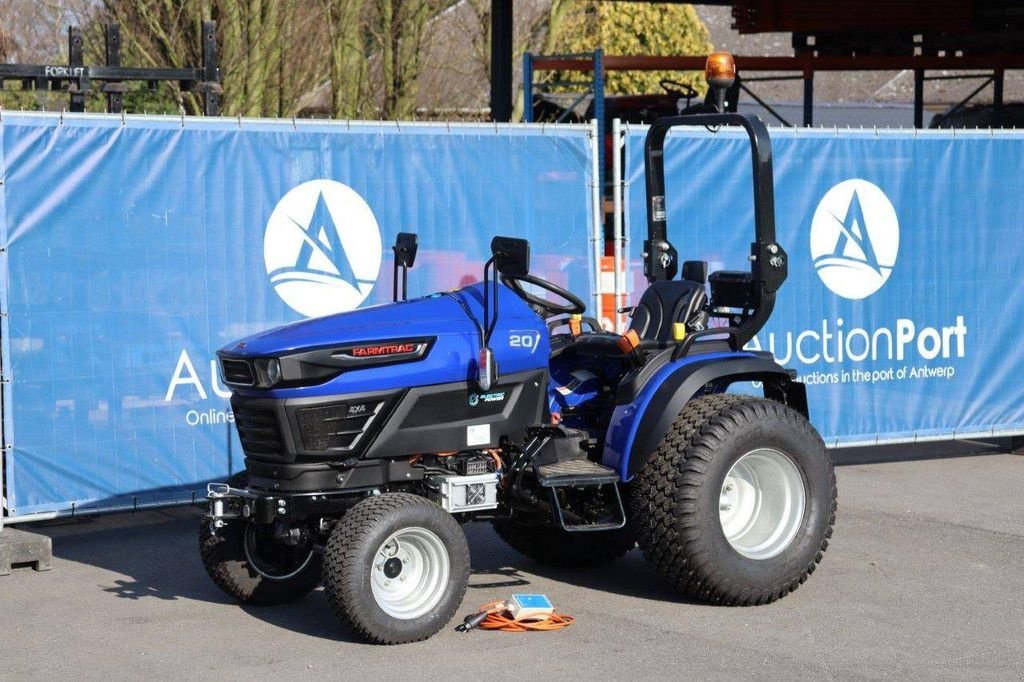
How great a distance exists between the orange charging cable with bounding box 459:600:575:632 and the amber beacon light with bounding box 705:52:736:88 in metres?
2.56

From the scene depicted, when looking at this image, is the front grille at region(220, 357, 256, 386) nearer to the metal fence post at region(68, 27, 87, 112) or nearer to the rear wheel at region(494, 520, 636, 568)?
the rear wheel at region(494, 520, 636, 568)

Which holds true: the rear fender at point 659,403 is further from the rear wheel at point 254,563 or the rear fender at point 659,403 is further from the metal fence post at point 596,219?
the metal fence post at point 596,219

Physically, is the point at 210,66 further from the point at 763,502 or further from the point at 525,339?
the point at 763,502

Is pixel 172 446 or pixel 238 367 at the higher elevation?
pixel 238 367

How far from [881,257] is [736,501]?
154 inches

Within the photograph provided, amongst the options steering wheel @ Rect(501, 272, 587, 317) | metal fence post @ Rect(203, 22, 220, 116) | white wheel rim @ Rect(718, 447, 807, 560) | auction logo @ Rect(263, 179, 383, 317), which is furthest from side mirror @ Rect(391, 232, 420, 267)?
metal fence post @ Rect(203, 22, 220, 116)

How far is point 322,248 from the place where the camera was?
29.7 feet

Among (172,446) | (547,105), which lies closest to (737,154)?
(172,446)

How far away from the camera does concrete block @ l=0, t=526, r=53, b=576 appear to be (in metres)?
7.86

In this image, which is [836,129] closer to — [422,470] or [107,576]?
[422,470]

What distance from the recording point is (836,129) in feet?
34.3

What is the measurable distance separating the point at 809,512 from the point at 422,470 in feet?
6.23

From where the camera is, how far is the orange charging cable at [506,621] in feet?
21.6

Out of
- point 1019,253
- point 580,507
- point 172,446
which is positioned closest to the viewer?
point 580,507
